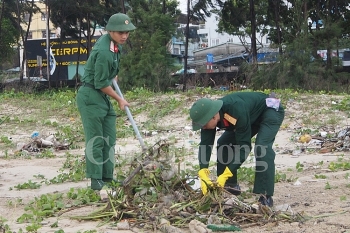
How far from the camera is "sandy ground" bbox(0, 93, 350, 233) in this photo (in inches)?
179

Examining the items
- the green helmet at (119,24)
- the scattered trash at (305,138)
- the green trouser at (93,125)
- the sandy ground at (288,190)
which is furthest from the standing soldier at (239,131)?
the scattered trash at (305,138)

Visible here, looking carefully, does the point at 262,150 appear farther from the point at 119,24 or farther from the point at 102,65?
the point at 119,24

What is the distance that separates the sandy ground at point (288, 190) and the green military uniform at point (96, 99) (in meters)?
0.62

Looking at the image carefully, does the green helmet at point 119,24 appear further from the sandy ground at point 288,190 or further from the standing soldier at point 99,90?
the sandy ground at point 288,190

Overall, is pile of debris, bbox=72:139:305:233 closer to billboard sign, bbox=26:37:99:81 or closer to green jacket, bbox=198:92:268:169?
green jacket, bbox=198:92:268:169

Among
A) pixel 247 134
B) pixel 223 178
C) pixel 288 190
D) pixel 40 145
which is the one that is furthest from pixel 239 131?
pixel 40 145

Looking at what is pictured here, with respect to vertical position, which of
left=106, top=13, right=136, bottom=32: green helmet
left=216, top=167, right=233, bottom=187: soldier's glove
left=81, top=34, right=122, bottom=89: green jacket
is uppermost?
left=106, top=13, right=136, bottom=32: green helmet

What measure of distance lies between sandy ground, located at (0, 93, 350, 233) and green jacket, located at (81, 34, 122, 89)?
1252 mm

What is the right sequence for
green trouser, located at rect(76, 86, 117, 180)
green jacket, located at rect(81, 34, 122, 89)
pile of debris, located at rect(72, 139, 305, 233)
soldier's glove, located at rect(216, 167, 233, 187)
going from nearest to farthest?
pile of debris, located at rect(72, 139, 305, 233)
soldier's glove, located at rect(216, 167, 233, 187)
green jacket, located at rect(81, 34, 122, 89)
green trouser, located at rect(76, 86, 117, 180)

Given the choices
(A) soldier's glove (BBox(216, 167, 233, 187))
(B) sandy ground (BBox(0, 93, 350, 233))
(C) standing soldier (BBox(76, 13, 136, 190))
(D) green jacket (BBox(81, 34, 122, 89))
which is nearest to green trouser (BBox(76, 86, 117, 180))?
(C) standing soldier (BBox(76, 13, 136, 190))

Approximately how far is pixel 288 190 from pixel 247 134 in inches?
50.7

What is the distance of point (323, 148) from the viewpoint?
9297mm

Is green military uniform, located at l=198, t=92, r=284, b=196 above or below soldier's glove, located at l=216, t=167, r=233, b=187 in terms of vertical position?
above

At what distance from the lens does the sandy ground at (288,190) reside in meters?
4.54
